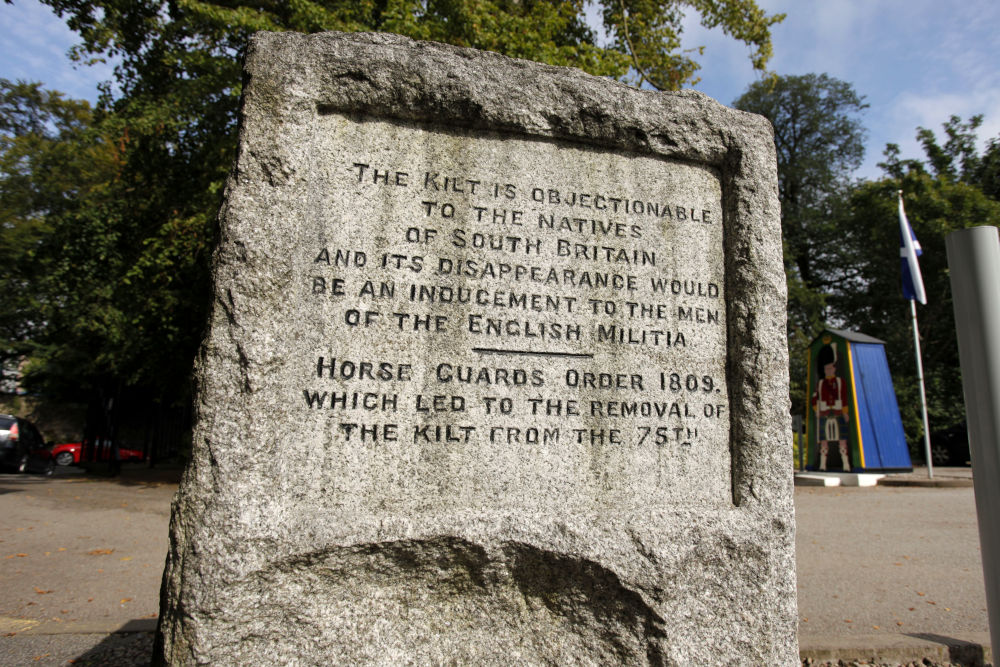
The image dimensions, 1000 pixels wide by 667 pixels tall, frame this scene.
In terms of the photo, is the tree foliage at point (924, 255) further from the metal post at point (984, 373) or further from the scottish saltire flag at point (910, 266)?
the metal post at point (984, 373)

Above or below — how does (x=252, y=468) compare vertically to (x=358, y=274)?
below

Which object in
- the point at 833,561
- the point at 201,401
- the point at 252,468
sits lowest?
the point at 833,561

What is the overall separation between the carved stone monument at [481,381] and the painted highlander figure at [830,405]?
11663mm

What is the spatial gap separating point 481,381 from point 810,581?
4.22m

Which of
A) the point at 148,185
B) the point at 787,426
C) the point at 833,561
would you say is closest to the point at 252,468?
the point at 787,426

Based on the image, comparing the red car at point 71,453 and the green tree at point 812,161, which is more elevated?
the green tree at point 812,161

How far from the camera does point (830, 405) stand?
45.9ft

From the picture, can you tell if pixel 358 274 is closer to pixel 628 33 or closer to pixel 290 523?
pixel 290 523

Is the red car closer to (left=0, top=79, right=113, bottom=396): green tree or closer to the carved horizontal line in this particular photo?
(left=0, top=79, right=113, bottom=396): green tree

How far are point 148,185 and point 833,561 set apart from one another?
13.4 metres

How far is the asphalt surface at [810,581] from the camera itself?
3846 millimetres

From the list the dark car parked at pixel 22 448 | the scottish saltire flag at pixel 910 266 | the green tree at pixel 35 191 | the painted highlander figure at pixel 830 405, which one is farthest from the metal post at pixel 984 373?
the dark car parked at pixel 22 448

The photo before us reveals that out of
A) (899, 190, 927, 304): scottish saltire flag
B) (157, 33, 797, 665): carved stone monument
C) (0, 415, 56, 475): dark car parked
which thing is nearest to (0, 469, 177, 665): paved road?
(157, 33, 797, 665): carved stone monument

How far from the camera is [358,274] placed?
9.92 feet
